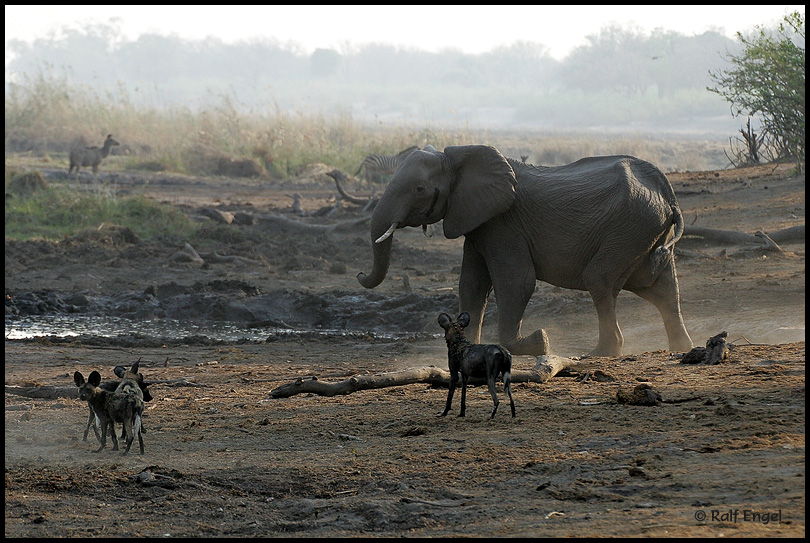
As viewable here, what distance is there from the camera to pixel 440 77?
11344cm

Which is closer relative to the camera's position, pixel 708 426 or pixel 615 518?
pixel 615 518

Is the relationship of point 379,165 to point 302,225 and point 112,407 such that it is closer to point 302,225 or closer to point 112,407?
point 302,225

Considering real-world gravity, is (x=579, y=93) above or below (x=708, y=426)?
above

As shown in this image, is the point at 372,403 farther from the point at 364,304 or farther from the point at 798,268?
the point at 798,268

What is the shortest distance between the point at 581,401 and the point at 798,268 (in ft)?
22.5

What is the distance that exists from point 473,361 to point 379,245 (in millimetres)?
2792

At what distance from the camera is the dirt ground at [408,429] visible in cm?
453

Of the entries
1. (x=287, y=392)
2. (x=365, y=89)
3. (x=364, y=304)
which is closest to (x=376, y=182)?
(x=364, y=304)

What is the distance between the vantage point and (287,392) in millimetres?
7355

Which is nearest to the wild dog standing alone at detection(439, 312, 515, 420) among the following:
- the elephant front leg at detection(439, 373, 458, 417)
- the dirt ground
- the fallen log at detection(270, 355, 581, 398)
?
the elephant front leg at detection(439, 373, 458, 417)

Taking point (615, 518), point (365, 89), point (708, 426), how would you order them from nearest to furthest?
point (615, 518)
point (708, 426)
point (365, 89)
